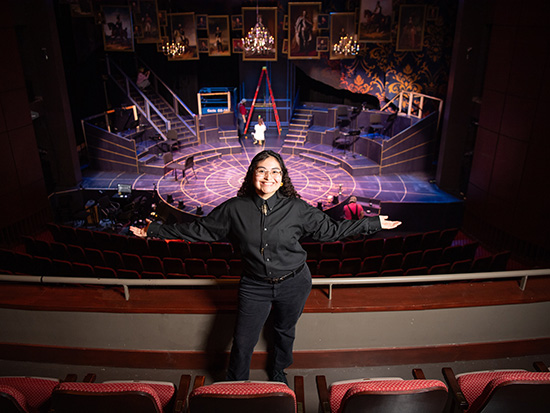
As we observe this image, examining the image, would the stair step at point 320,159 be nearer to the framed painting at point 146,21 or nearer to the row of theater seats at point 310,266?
the framed painting at point 146,21

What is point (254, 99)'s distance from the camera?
613 inches

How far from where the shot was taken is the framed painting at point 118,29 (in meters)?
11.9

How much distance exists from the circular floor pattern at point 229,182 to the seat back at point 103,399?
25.1 ft

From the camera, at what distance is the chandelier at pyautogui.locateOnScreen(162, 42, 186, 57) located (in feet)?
43.0

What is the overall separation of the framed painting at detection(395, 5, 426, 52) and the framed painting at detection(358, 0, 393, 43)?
36 cm

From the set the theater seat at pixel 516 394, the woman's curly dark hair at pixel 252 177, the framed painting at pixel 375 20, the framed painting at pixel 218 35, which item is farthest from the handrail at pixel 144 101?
the theater seat at pixel 516 394

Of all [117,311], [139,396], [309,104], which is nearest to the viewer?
[139,396]

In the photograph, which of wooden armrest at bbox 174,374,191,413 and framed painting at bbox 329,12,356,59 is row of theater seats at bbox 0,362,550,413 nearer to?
wooden armrest at bbox 174,374,191,413

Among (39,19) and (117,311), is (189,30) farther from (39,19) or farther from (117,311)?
(117,311)

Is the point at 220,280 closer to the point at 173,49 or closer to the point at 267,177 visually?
the point at 267,177

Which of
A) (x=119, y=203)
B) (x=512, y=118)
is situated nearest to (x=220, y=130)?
(x=119, y=203)

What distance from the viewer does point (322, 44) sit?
13.6m

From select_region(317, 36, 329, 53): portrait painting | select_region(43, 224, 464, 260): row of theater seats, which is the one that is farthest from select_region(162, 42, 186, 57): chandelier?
select_region(43, 224, 464, 260): row of theater seats

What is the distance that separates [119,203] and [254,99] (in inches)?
293
